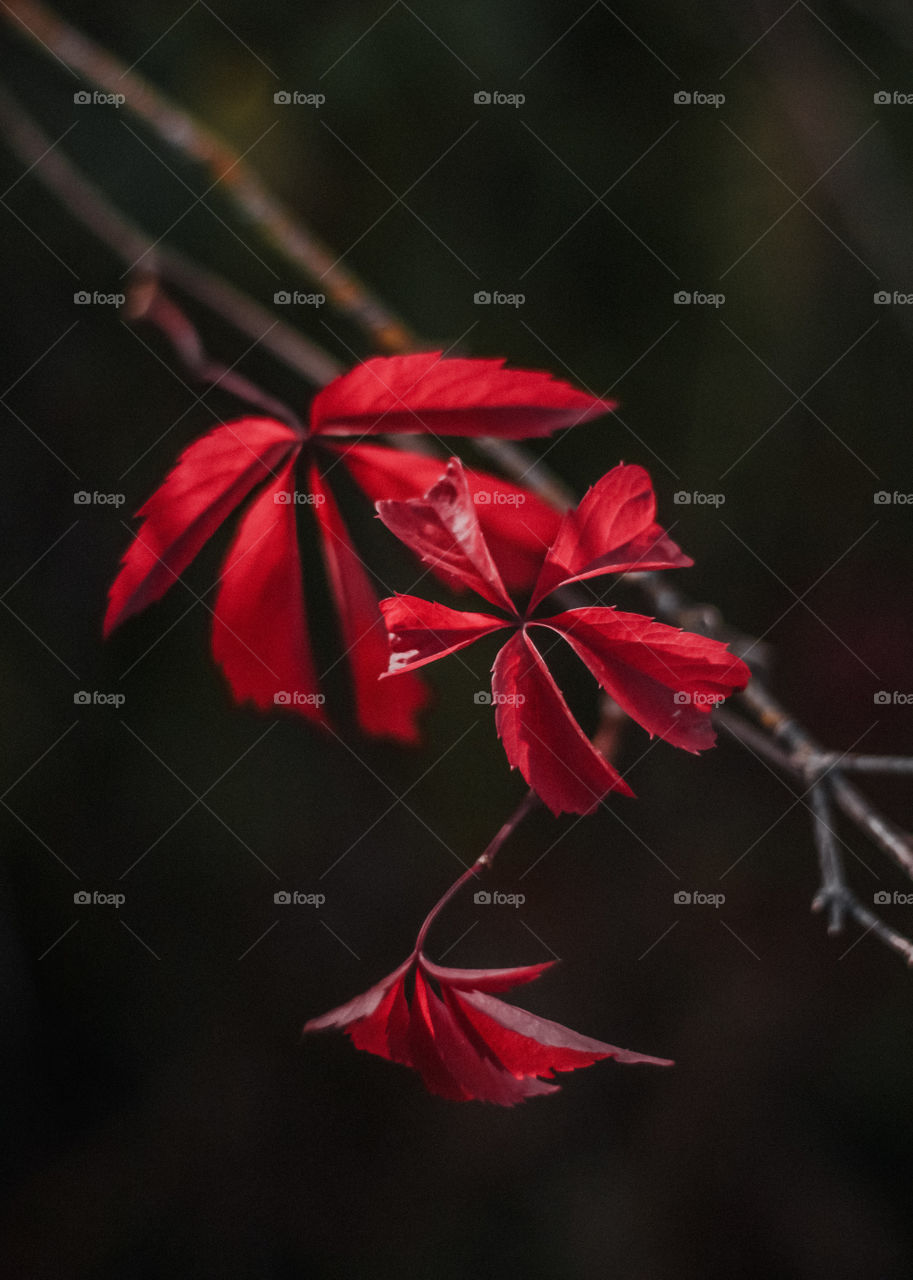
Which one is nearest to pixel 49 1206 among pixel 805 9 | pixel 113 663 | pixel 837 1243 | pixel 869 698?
pixel 113 663

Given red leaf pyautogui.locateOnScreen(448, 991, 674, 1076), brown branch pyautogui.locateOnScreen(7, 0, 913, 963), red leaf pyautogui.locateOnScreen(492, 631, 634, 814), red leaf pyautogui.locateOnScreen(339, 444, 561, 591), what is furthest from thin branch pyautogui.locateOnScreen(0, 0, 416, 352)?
red leaf pyautogui.locateOnScreen(448, 991, 674, 1076)

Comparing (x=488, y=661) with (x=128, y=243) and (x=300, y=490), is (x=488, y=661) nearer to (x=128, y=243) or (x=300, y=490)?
(x=300, y=490)

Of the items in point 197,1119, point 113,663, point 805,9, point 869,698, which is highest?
point 805,9

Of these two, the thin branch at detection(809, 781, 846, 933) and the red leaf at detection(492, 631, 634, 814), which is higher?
the thin branch at detection(809, 781, 846, 933)

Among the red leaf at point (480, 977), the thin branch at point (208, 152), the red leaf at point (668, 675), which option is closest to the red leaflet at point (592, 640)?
the red leaf at point (668, 675)

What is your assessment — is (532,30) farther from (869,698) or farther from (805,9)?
(869,698)

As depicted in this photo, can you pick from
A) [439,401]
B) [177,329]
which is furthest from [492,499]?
[177,329]

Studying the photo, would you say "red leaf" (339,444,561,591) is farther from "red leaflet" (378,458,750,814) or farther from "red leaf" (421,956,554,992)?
"red leaf" (421,956,554,992)
